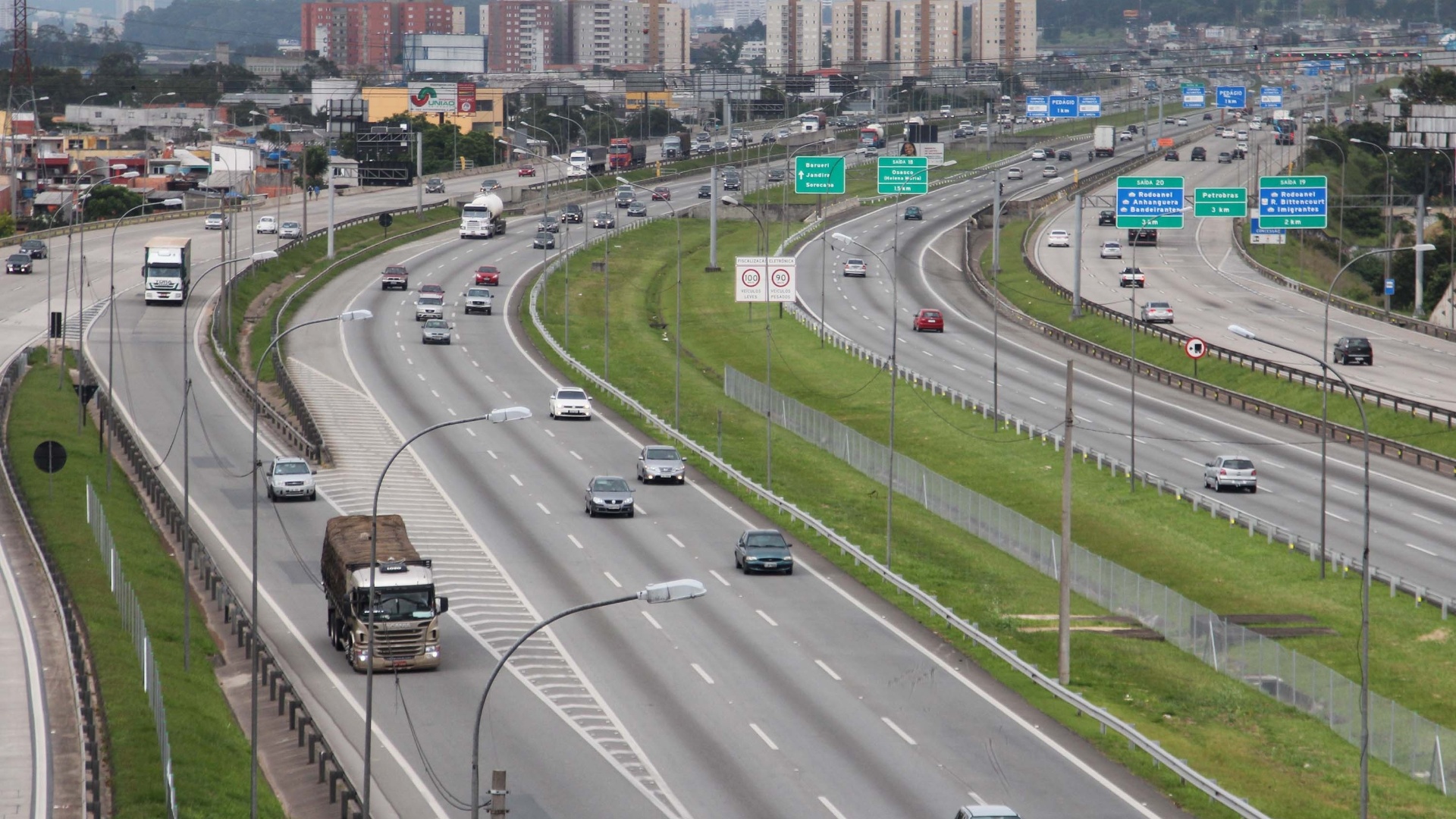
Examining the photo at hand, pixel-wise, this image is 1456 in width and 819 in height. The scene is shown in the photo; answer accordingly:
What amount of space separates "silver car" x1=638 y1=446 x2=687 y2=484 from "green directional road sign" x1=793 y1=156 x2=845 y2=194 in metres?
58.4

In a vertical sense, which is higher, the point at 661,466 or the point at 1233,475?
the point at 661,466

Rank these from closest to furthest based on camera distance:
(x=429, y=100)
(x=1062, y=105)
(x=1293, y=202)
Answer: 1. (x=1293, y=202)
2. (x=1062, y=105)
3. (x=429, y=100)

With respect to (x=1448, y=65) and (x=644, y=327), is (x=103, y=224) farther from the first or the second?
(x=1448, y=65)

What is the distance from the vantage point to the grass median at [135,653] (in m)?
34.0

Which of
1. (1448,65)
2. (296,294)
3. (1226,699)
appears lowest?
(1226,699)

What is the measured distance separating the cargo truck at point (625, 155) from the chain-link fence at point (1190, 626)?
352ft

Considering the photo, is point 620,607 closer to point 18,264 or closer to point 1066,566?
point 1066,566

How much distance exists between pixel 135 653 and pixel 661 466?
25.6m

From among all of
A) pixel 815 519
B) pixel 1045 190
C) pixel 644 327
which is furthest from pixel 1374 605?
pixel 1045 190

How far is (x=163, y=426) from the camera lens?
72312 millimetres

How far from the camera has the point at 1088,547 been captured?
208 ft

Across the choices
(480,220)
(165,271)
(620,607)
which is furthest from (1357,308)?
(620,607)

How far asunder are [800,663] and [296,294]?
66789 millimetres

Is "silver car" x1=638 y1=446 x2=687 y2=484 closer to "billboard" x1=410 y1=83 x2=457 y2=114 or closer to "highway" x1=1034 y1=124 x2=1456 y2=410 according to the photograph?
"highway" x1=1034 y1=124 x2=1456 y2=410
